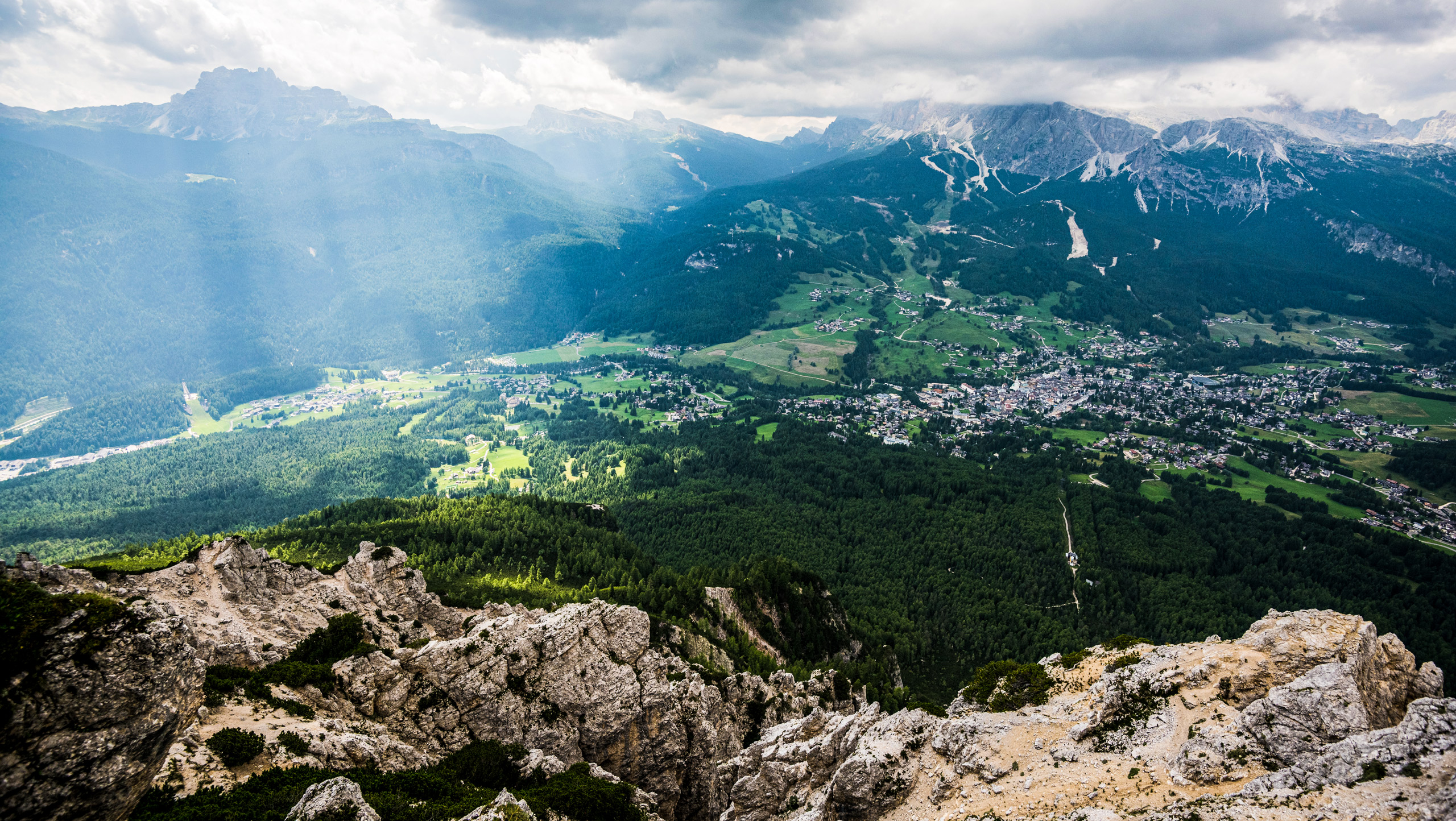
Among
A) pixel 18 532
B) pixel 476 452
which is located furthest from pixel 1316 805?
pixel 18 532

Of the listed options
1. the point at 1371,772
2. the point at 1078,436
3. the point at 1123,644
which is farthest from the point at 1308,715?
the point at 1078,436

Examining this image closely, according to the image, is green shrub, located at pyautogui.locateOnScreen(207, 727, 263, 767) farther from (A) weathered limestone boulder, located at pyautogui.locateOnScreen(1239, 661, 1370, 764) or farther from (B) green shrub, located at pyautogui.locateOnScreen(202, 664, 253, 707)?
(A) weathered limestone boulder, located at pyautogui.locateOnScreen(1239, 661, 1370, 764)

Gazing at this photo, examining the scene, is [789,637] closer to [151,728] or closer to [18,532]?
[151,728]

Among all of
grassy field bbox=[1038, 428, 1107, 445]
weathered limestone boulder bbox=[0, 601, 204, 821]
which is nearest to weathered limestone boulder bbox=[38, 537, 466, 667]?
weathered limestone boulder bbox=[0, 601, 204, 821]

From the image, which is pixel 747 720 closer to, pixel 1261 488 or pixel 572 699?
pixel 572 699

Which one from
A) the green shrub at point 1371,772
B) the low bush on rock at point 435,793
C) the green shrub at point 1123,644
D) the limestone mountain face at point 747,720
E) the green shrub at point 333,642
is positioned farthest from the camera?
the green shrub at point 1123,644

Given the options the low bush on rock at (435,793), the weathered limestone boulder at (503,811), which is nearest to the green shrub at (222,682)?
the low bush on rock at (435,793)

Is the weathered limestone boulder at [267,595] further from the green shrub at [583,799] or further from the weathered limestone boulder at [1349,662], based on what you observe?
the weathered limestone boulder at [1349,662]
